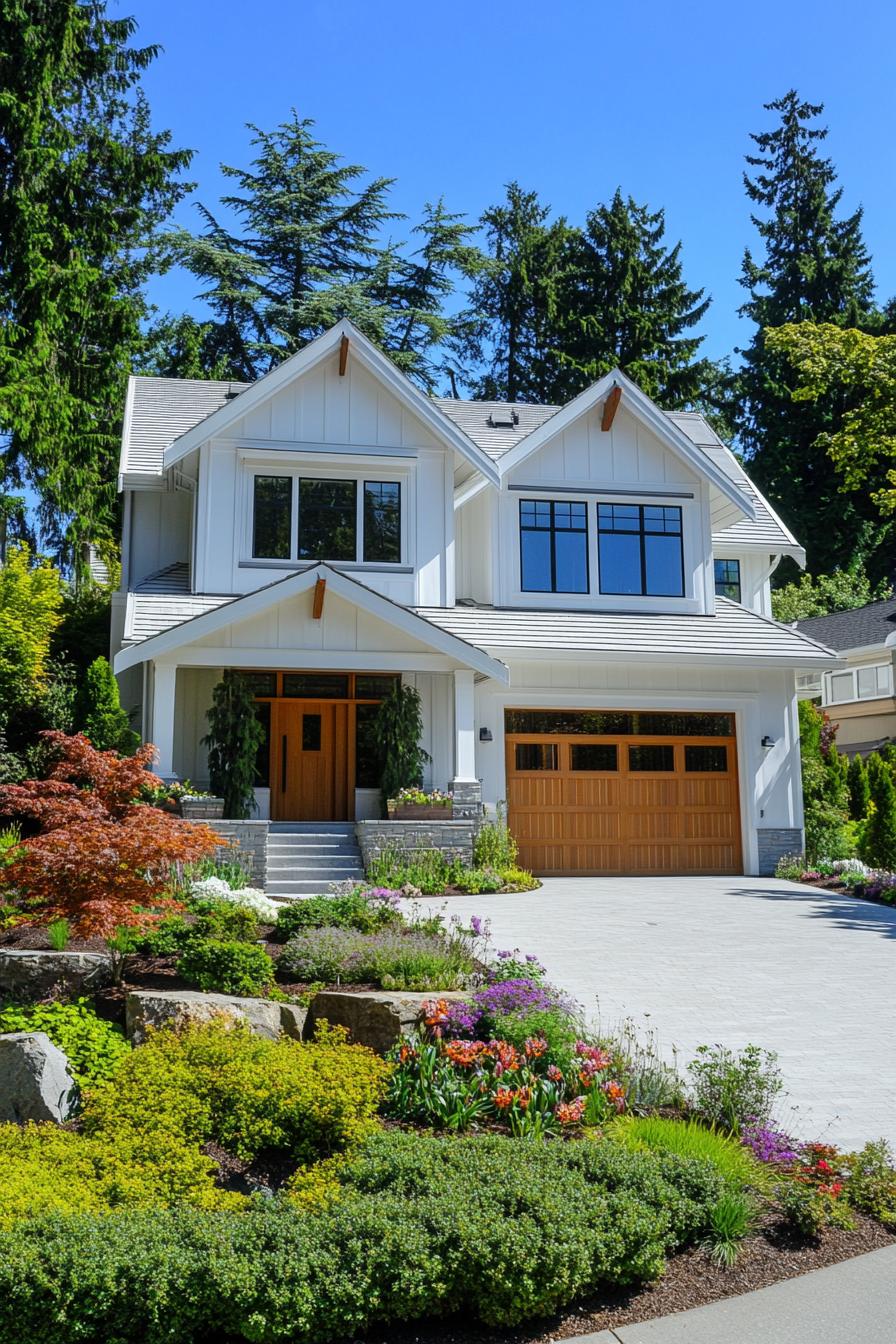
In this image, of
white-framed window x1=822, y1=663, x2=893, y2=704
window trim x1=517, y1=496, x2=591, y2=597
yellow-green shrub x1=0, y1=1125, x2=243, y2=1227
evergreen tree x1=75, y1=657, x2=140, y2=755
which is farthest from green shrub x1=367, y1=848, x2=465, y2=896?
white-framed window x1=822, y1=663, x2=893, y2=704

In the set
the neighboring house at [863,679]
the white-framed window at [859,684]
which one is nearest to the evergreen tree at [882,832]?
the neighboring house at [863,679]

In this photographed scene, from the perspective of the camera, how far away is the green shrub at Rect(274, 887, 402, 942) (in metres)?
A: 9.64

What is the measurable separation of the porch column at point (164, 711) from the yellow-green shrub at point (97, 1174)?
10416mm

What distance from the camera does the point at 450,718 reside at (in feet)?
58.9

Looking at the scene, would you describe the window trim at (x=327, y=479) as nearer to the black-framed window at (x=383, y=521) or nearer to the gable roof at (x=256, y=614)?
the black-framed window at (x=383, y=521)

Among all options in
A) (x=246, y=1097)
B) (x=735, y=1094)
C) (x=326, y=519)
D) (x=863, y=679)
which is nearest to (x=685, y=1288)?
(x=735, y=1094)

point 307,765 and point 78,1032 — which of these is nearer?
point 78,1032

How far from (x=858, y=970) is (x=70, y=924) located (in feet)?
22.9

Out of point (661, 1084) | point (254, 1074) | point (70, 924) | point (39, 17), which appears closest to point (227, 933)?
point (70, 924)

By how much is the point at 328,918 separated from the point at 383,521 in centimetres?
1010

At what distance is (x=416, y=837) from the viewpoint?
15711mm

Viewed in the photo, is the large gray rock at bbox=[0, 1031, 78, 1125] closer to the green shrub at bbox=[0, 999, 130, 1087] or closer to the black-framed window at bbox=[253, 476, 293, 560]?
the green shrub at bbox=[0, 999, 130, 1087]

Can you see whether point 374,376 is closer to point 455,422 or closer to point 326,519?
point 326,519

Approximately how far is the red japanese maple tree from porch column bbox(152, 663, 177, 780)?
269 inches
